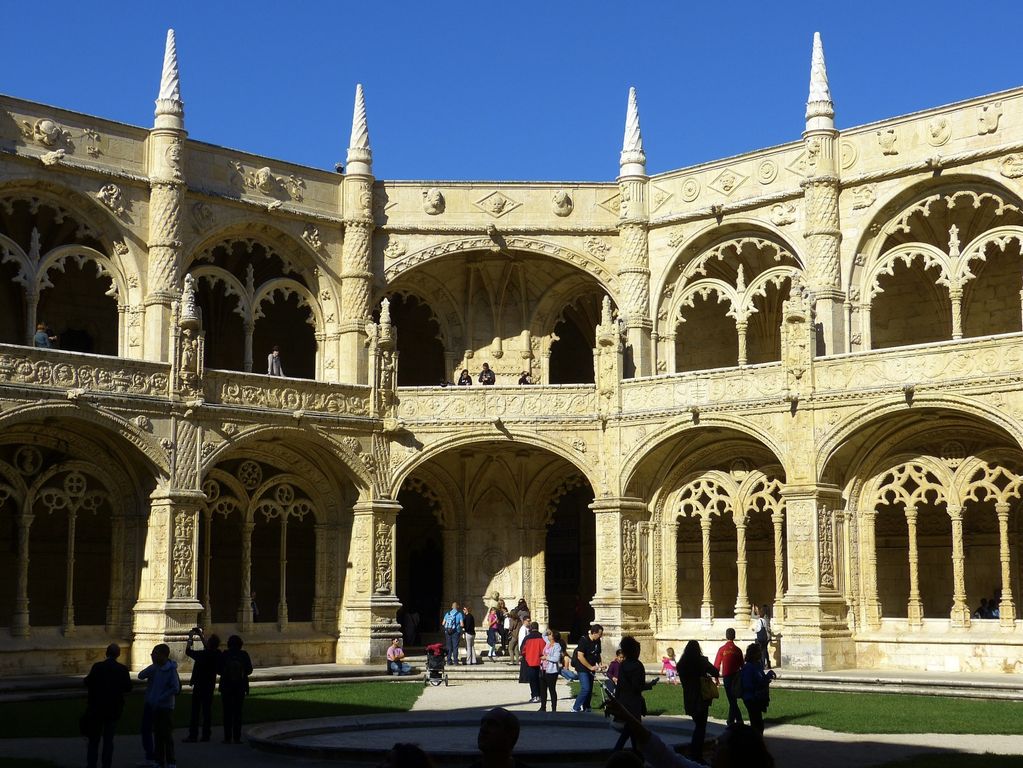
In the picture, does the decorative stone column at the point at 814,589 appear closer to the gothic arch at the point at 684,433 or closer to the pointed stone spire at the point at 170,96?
the gothic arch at the point at 684,433

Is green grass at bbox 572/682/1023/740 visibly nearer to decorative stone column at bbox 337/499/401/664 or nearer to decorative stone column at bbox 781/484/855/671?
decorative stone column at bbox 781/484/855/671

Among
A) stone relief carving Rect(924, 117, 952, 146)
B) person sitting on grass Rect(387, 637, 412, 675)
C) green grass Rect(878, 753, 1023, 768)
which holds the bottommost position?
green grass Rect(878, 753, 1023, 768)

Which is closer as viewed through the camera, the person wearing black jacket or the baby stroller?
the person wearing black jacket

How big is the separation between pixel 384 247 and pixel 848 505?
1204 centimetres

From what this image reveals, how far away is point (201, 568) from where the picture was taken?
1353 inches

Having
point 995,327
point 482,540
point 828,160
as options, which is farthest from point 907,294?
point 482,540

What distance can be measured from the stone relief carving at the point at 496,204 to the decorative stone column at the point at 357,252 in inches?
→ 103

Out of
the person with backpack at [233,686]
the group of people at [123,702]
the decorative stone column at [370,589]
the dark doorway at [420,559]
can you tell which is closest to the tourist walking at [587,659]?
the person with backpack at [233,686]

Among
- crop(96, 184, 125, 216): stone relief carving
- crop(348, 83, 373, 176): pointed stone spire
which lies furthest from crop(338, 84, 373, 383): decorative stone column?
crop(96, 184, 125, 216): stone relief carving

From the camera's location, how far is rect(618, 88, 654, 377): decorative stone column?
33719 millimetres

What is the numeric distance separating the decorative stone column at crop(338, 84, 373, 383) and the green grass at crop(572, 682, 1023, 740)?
35.2ft

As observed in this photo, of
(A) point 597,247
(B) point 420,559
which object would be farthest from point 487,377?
(B) point 420,559

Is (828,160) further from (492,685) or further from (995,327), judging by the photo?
(492,685)

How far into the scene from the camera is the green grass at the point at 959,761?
15.2 metres
